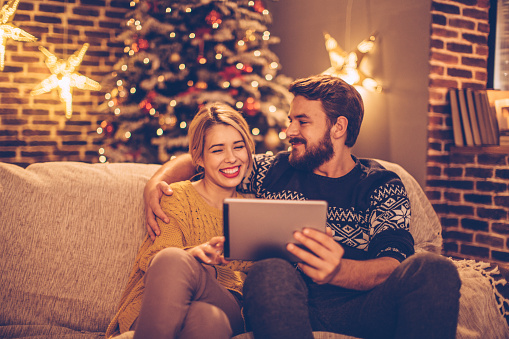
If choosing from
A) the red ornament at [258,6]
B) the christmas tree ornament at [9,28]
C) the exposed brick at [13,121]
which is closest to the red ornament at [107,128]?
the exposed brick at [13,121]

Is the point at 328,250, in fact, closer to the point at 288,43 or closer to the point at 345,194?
the point at 345,194

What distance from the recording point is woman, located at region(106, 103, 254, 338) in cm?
117

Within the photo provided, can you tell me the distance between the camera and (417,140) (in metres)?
3.22

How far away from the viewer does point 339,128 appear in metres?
1.76

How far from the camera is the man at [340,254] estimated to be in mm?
1140

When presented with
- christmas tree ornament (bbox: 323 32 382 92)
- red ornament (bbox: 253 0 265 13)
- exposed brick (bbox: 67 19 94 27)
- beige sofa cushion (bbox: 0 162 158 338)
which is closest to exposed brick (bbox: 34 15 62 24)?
exposed brick (bbox: 67 19 94 27)

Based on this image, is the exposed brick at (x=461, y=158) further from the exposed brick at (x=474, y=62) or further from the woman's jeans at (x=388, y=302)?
the woman's jeans at (x=388, y=302)

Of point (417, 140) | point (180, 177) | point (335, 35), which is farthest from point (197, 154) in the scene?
point (335, 35)

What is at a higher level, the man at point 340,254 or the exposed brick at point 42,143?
the exposed brick at point 42,143

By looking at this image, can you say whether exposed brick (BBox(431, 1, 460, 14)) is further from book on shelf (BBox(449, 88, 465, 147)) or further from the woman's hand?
the woman's hand

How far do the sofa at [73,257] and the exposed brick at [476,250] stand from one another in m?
1.41

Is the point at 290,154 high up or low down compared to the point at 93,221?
up

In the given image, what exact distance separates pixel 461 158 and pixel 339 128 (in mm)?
1783

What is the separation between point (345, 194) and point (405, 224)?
237 millimetres
